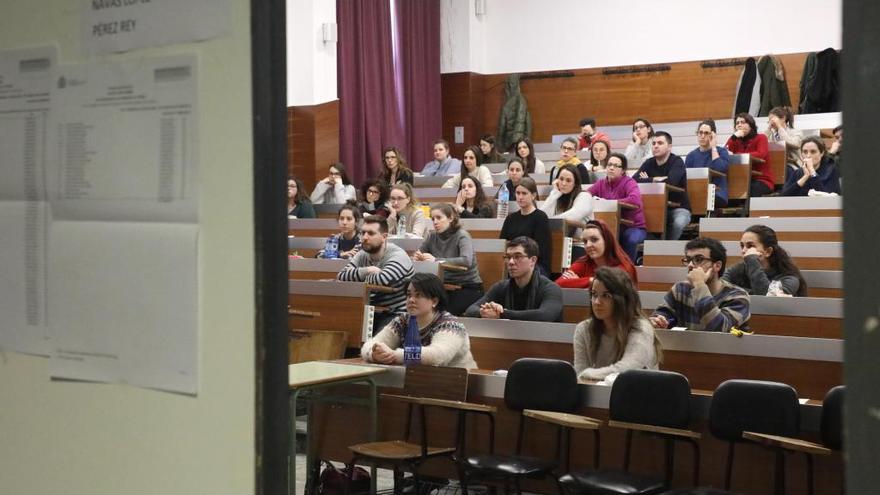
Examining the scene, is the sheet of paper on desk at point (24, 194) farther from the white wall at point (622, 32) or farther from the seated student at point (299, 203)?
the white wall at point (622, 32)

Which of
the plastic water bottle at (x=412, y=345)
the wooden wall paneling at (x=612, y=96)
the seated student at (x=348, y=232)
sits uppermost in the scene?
the wooden wall paneling at (x=612, y=96)

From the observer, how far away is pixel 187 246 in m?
1.60

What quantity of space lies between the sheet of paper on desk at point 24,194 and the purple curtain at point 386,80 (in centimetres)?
1073

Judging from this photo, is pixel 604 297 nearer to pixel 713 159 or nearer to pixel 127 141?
pixel 127 141

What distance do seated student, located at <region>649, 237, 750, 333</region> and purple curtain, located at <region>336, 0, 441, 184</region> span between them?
7.76m

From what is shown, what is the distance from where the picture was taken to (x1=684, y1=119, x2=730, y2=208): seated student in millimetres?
Answer: 9266

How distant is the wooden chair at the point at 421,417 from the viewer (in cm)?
447

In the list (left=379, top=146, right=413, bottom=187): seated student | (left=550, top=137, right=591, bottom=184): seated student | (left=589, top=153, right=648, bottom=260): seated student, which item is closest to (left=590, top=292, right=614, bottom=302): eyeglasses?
(left=589, top=153, right=648, bottom=260): seated student

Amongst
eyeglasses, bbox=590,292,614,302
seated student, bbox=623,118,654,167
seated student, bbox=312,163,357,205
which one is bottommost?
eyeglasses, bbox=590,292,614,302

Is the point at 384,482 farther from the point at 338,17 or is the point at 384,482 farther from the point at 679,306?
the point at 338,17

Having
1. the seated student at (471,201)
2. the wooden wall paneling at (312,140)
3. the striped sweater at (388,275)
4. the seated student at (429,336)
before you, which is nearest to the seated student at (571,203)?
the seated student at (471,201)

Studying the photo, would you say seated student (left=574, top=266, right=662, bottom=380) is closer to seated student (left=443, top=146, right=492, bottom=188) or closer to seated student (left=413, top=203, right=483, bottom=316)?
seated student (left=413, top=203, right=483, bottom=316)

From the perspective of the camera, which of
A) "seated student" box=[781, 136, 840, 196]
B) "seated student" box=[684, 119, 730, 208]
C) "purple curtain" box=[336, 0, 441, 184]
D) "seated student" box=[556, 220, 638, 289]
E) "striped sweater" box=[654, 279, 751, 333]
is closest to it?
"striped sweater" box=[654, 279, 751, 333]

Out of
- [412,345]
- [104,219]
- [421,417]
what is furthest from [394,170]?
[104,219]
